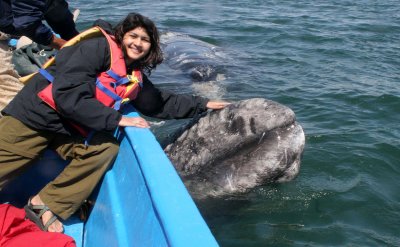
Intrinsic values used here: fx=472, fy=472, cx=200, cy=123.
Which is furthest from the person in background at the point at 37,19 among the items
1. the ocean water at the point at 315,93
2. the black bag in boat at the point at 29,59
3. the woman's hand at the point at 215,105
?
the ocean water at the point at 315,93

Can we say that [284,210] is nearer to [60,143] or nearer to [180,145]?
[180,145]

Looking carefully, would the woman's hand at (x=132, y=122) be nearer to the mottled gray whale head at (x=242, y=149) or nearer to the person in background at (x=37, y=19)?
the mottled gray whale head at (x=242, y=149)

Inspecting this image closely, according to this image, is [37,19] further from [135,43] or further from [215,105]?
[215,105]

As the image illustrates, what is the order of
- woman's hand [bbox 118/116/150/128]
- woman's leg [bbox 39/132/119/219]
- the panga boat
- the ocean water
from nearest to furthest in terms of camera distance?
1. the panga boat
2. woman's hand [bbox 118/116/150/128]
3. woman's leg [bbox 39/132/119/219]
4. the ocean water

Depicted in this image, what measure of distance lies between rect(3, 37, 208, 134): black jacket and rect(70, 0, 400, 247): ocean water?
182 centimetres

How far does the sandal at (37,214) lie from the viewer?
3729 mm

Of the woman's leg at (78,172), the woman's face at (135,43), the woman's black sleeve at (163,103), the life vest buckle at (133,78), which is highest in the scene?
the woman's face at (135,43)

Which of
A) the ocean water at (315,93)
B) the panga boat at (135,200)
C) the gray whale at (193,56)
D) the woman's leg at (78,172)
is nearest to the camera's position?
the panga boat at (135,200)

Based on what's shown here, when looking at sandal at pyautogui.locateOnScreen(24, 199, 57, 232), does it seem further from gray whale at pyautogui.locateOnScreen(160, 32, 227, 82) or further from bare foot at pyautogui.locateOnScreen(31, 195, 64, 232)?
gray whale at pyautogui.locateOnScreen(160, 32, 227, 82)

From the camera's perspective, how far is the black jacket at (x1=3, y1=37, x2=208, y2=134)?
3.35 metres

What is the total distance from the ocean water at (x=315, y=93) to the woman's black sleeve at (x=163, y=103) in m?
1.02

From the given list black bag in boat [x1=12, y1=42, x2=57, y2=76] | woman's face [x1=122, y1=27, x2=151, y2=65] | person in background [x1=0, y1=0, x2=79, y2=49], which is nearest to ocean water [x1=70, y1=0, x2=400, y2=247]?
woman's face [x1=122, y1=27, x2=151, y2=65]

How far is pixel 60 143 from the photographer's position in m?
3.88

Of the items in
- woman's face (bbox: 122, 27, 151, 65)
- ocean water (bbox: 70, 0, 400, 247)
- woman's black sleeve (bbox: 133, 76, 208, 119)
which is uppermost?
woman's face (bbox: 122, 27, 151, 65)
